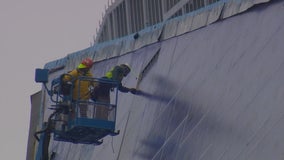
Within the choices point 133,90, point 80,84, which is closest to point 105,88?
point 80,84

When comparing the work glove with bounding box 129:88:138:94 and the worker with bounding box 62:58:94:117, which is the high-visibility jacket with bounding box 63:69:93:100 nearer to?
the worker with bounding box 62:58:94:117

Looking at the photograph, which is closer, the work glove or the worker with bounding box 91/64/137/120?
the worker with bounding box 91/64/137/120

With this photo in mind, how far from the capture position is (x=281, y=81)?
1786 centimetres

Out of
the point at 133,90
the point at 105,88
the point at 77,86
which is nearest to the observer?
the point at 77,86

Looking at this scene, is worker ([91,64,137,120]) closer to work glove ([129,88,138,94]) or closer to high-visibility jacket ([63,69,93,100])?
high-visibility jacket ([63,69,93,100])

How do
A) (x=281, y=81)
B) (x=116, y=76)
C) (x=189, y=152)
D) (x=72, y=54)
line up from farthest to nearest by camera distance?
(x=72, y=54), (x=116, y=76), (x=189, y=152), (x=281, y=81)

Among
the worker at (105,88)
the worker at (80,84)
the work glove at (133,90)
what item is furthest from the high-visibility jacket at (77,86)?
the work glove at (133,90)

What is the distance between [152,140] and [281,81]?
19.7 feet

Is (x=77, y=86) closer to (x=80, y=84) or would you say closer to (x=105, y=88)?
(x=80, y=84)

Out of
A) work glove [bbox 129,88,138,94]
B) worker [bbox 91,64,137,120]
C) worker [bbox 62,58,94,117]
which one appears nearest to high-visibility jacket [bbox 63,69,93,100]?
worker [bbox 62,58,94,117]

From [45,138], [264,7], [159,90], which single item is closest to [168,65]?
[159,90]

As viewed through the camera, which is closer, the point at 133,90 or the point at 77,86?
the point at 77,86

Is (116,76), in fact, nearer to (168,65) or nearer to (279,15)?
(168,65)

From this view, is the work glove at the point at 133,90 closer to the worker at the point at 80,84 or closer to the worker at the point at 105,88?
the worker at the point at 105,88
